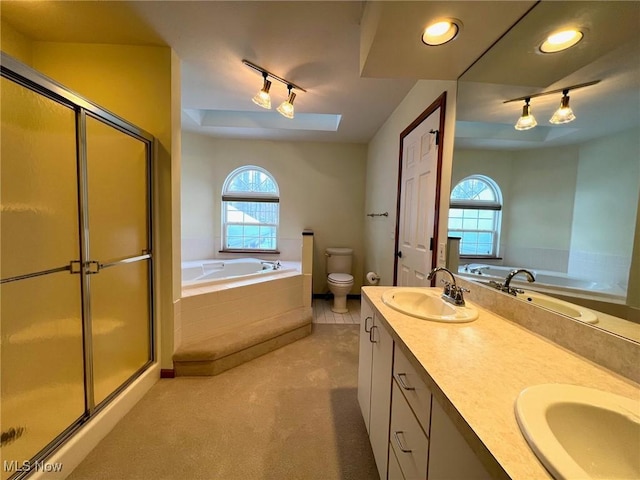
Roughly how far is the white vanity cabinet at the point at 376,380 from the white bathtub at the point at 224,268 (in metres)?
1.77

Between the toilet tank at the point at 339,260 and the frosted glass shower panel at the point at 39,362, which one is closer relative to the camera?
the frosted glass shower panel at the point at 39,362

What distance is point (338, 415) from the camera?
1.63m

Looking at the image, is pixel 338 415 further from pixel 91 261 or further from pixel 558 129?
pixel 558 129

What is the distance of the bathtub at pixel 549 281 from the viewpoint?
0.83m

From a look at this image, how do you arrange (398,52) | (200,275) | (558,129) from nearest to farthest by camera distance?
(558,129), (398,52), (200,275)

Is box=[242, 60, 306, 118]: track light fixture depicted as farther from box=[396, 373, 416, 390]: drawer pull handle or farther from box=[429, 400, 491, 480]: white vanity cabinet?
box=[429, 400, 491, 480]: white vanity cabinet

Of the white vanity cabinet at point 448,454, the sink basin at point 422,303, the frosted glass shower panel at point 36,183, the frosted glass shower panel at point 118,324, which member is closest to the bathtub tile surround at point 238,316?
the frosted glass shower panel at point 118,324

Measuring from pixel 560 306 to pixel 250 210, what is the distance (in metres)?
3.72

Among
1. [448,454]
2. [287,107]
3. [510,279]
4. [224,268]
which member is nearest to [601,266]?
[510,279]

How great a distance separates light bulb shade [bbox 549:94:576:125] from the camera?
3.15ft

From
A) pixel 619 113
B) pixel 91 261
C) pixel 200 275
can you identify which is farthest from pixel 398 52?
pixel 200 275

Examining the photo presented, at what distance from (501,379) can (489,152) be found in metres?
1.15

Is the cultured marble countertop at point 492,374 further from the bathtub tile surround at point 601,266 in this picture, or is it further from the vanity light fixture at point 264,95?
the vanity light fixture at point 264,95

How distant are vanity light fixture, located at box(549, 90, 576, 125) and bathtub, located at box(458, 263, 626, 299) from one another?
599mm
